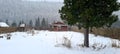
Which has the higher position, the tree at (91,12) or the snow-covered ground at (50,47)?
the tree at (91,12)

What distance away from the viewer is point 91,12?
11695 mm

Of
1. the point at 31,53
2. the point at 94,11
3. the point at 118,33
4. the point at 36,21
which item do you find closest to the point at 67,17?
the point at 94,11

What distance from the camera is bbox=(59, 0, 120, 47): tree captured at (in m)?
11.9

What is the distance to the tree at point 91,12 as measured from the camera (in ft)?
39.0

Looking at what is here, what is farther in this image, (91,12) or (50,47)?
(50,47)

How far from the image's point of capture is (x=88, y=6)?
12180 mm

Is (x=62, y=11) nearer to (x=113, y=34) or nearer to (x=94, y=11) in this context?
(x=94, y=11)

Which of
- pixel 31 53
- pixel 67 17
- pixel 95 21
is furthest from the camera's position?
pixel 67 17

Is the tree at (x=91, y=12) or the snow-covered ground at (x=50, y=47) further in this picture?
the tree at (x=91, y=12)

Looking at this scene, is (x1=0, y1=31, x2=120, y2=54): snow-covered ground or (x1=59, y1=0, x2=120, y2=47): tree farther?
(x1=59, y1=0, x2=120, y2=47): tree

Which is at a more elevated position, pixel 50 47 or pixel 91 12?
pixel 91 12

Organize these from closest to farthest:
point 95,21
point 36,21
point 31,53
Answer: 1. point 31,53
2. point 95,21
3. point 36,21

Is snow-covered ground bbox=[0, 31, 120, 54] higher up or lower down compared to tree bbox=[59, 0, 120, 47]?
lower down

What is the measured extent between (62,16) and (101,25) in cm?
222
